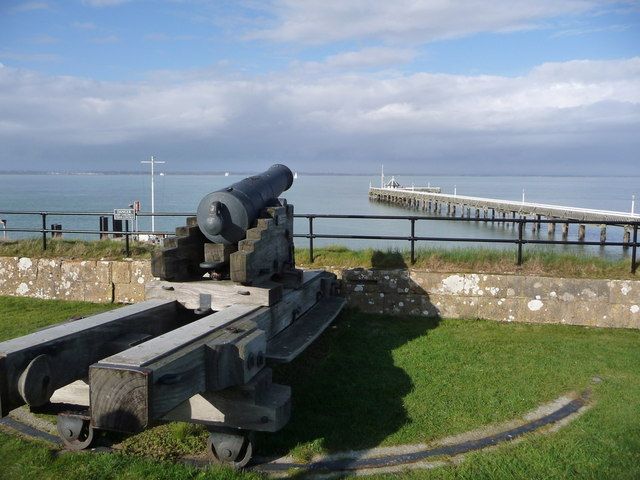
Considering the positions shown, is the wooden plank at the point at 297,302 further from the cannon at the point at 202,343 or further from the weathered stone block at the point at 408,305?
the weathered stone block at the point at 408,305

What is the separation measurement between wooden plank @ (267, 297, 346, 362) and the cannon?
→ 0.01 m

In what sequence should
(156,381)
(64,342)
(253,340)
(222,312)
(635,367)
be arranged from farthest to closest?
(635,367)
(222,312)
(253,340)
(64,342)
(156,381)

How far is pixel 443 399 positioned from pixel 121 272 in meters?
5.45

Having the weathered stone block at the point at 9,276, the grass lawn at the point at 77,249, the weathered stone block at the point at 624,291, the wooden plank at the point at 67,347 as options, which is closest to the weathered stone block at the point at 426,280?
the weathered stone block at the point at 624,291

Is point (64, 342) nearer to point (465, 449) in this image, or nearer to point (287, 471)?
point (287, 471)

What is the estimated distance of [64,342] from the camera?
3713 millimetres

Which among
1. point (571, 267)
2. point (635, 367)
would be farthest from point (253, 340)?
point (571, 267)

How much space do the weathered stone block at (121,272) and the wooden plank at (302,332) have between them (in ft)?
10.7

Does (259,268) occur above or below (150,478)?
above

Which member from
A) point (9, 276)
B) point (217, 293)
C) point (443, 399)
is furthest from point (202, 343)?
point (9, 276)

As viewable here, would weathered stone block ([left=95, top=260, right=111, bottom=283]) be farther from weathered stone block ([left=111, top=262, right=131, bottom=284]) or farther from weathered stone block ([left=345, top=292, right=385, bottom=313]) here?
weathered stone block ([left=345, top=292, right=385, bottom=313])

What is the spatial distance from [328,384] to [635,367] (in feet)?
10.0

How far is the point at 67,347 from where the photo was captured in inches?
147

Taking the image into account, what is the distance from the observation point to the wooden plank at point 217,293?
16.7 ft
